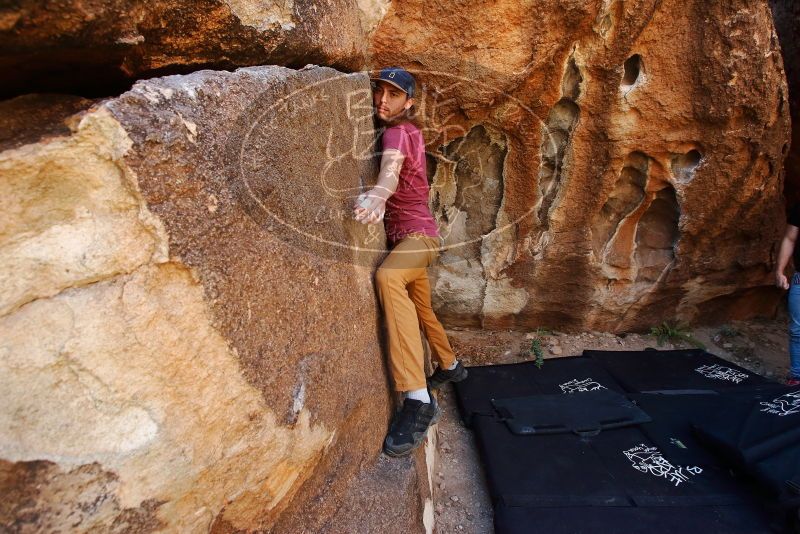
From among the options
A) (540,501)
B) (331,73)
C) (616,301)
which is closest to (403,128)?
(331,73)

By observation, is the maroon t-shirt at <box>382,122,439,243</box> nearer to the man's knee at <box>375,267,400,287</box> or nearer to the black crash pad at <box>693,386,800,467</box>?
the man's knee at <box>375,267,400,287</box>

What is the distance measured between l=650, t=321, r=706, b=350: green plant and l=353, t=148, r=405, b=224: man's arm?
103 inches

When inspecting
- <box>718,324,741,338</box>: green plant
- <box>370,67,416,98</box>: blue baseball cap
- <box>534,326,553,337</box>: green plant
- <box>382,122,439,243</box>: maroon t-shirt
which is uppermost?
<box>370,67,416,98</box>: blue baseball cap

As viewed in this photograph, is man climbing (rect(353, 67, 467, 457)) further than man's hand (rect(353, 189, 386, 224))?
Yes

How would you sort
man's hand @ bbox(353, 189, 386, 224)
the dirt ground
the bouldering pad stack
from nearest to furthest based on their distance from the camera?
man's hand @ bbox(353, 189, 386, 224), the bouldering pad stack, the dirt ground

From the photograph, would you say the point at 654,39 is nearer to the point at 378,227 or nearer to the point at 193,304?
the point at 378,227

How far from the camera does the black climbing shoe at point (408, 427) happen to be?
1797 mm

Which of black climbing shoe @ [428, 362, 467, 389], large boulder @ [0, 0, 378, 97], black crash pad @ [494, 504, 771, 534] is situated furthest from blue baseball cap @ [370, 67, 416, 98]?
black crash pad @ [494, 504, 771, 534]

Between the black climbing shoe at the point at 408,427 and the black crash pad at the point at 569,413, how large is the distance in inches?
28.1

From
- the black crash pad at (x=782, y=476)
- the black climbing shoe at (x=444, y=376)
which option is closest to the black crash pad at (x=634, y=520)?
the black crash pad at (x=782, y=476)

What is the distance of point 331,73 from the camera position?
157 cm

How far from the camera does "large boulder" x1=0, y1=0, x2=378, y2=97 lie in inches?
32.4

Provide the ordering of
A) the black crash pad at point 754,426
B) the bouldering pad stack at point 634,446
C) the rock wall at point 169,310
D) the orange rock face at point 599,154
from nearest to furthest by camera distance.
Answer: the rock wall at point 169,310 → the bouldering pad stack at point 634,446 → the black crash pad at point 754,426 → the orange rock face at point 599,154

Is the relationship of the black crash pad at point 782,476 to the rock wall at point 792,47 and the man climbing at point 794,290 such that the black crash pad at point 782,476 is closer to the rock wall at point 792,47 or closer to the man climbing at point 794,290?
the man climbing at point 794,290
